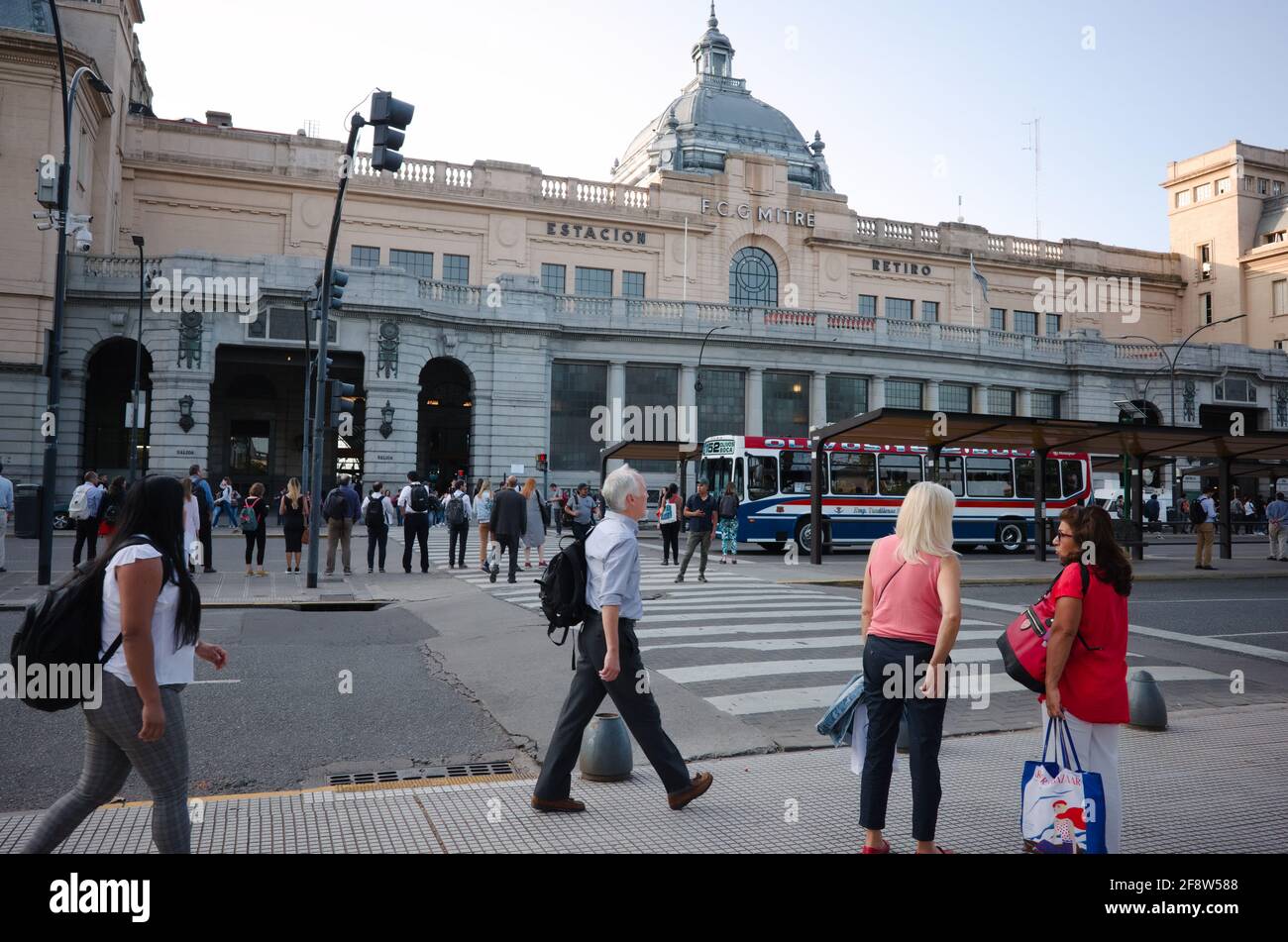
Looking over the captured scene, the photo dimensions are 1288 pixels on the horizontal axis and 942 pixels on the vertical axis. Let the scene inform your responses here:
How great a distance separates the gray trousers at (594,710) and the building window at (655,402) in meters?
35.8

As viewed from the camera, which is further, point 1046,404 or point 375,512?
point 1046,404

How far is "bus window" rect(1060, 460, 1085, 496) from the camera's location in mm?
32463

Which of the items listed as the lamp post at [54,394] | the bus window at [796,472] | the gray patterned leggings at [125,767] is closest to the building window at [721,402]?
the bus window at [796,472]

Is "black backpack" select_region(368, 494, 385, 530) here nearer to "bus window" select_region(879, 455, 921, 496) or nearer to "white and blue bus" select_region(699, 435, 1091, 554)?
"white and blue bus" select_region(699, 435, 1091, 554)

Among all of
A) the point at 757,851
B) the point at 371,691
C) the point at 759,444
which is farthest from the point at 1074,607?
the point at 759,444

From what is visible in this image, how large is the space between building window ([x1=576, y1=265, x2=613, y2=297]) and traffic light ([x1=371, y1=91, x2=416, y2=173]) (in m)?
35.6

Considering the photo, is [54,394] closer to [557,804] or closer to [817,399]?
[557,804]

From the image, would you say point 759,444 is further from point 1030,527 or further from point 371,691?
point 371,691

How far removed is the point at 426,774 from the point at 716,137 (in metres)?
60.4

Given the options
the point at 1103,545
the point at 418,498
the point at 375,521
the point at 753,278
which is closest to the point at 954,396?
the point at 753,278

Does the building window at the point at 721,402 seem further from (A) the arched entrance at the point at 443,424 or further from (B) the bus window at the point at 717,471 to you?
(B) the bus window at the point at 717,471

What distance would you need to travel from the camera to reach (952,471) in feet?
98.8

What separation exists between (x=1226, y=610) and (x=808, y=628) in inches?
336

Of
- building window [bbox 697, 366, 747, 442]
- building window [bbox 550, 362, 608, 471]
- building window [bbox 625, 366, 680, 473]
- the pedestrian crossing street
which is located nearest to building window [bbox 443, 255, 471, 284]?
building window [bbox 550, 362, 608, 471]
